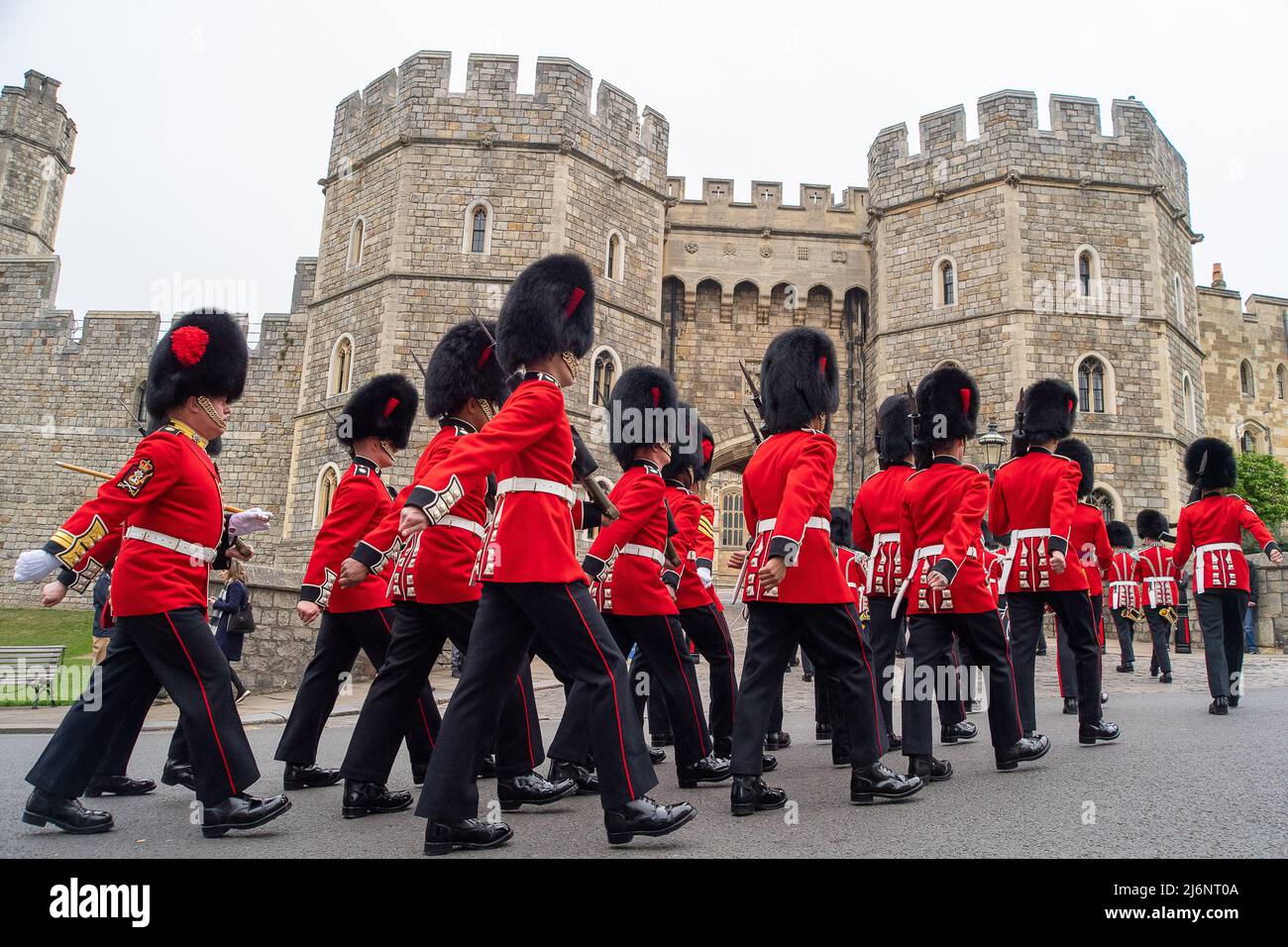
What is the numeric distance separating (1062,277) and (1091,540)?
1559 centimetres

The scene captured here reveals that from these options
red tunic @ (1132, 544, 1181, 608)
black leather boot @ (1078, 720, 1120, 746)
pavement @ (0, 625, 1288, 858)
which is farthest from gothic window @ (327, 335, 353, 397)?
black leather boot @ (1078, 720, 1120, 746)

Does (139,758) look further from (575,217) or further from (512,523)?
(575,217)

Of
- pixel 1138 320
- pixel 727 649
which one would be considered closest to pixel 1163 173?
pixel 1138 320

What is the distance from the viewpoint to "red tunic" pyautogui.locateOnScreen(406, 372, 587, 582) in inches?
138

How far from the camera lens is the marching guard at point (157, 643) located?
3.88 m

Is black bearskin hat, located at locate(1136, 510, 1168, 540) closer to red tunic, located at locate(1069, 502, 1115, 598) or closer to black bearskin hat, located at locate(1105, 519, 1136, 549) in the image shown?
black bearskin hat, located at locate(1105, 519, 1136, 549)

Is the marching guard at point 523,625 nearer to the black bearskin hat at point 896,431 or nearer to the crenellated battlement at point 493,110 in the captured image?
the black bearskin hat at point 896,431

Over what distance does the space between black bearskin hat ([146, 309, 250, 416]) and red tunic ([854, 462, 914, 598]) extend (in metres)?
3.98

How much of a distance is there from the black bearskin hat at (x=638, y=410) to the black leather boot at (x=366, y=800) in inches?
85.3

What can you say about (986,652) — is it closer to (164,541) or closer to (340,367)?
(164,541)

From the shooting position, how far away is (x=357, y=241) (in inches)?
861

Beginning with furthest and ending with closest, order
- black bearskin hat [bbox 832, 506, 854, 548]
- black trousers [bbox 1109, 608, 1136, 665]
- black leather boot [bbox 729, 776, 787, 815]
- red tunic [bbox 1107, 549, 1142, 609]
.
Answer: red tunic [bbox 1107, 549, 1142, 609]
black trousers [bbox 1109, 608, 1136, 665]
black bearskin hat [bbox 832, 506, 854, 548]
black leather boot [bbox 729, 776, 787, 815]

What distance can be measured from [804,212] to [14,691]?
68.0 feet

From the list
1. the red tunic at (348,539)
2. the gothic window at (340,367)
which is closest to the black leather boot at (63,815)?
the red tunic at (348,539)
